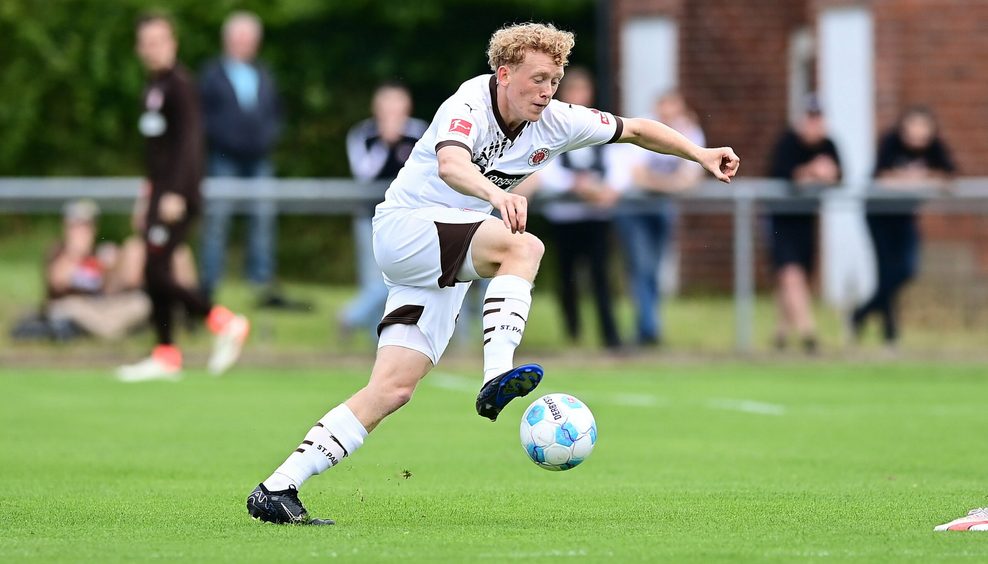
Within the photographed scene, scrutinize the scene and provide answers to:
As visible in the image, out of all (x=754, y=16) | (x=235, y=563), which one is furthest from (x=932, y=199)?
(x=235, y=563)

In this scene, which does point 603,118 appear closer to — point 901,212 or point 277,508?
point 277,508

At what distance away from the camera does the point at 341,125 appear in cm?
2564

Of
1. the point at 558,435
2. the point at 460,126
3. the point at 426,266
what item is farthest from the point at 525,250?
the point at 558,435

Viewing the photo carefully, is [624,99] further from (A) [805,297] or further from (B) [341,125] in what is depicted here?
(A) [805,297]

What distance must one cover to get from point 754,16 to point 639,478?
14.7 metres

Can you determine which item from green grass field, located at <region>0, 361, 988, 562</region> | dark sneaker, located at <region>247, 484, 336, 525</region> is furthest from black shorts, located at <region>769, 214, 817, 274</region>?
dark sneaker, located at <region>247, 484, 336, 525</region>

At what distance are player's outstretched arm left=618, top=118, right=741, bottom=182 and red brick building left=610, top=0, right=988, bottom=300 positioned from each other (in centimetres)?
765

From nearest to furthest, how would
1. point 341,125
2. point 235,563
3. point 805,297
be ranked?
point 235,563 → point 805,297 → point 341,125

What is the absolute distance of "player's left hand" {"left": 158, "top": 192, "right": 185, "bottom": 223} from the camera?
1445 cm

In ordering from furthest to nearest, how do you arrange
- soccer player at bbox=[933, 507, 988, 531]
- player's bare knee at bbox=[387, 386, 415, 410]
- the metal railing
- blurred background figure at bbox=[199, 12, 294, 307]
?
the metal railing → blurred background figure at bbox=[199, 12, 294, 307] → player's bare knee at bbox=[387, 386, 415, 410] → soccer player at bbox=[933, 507, 988, 531]

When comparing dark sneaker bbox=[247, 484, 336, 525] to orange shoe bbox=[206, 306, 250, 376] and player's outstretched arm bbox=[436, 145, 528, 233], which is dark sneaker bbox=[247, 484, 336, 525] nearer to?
player's outstretched arm bbox=[436, 145, 528, 233]

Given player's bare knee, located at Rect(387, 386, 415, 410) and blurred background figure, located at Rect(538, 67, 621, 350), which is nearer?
player's bare knee, located at Rect(387, 386, 415, 410)

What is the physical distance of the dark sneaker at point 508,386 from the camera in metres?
6.59

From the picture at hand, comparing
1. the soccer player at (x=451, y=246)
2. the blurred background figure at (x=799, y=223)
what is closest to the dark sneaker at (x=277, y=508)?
the soccer player at (x=451, y=246)
